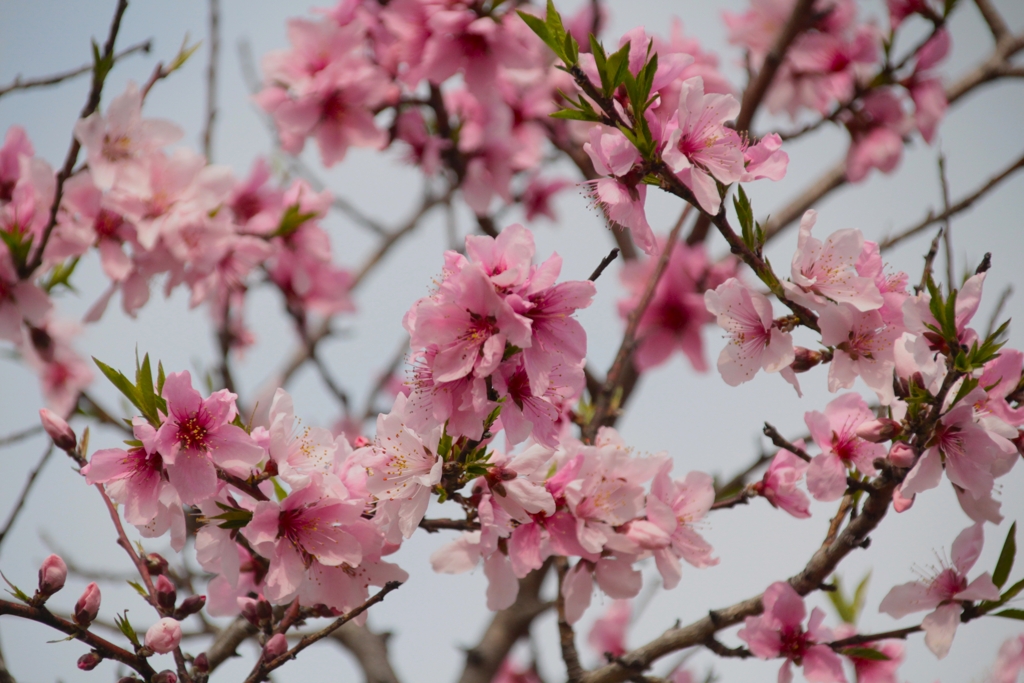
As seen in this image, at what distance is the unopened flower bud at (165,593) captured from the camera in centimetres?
159

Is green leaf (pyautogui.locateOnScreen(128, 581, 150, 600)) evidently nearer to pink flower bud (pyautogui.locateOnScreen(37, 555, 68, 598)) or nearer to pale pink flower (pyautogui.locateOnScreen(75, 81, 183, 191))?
pink flower bud (pyautogui.locateOnScreen(37, 555, 68, 598))

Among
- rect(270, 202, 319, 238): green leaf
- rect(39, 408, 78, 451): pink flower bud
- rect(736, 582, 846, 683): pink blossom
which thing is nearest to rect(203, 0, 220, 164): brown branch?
rect(270, 202, 319, 238): green leaf

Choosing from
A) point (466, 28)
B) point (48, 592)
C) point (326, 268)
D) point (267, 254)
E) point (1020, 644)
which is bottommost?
point (1020, 644)

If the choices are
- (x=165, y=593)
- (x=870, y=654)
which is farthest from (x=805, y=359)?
(x=165, y=593)

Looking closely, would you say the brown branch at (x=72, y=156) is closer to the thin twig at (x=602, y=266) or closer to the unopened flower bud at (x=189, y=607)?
the unopened flower bud at (x=189, y=607)

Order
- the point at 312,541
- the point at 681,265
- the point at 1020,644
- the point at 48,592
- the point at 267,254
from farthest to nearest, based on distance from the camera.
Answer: the point at 681,265, the point at 267,254, the point at 1020,644, the point at 312,541, the point at 48,592

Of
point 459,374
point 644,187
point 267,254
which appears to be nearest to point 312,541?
point 459,374

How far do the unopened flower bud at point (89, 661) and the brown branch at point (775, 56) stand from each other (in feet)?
9.77

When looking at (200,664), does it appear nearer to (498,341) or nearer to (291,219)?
(498,341)

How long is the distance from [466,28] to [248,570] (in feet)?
6.09

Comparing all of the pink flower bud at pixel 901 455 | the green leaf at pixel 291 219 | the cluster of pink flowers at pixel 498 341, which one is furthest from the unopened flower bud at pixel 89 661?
the green leaf at pixel 291 219

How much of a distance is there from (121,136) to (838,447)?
2.12 meters

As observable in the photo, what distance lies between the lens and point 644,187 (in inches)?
58.3

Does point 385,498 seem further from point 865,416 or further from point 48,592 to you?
point 865,416
